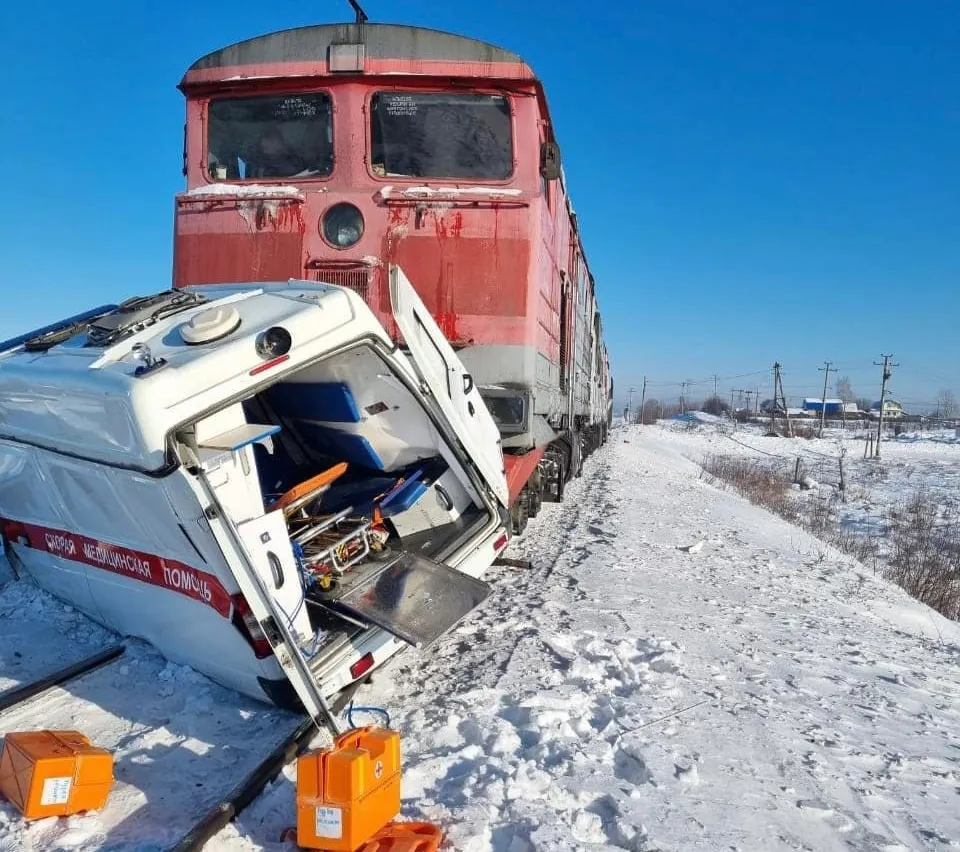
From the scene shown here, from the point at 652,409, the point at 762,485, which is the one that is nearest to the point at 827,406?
the point at 652,409

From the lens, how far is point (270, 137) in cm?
584

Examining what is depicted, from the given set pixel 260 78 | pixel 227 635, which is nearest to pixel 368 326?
pixel 227 635

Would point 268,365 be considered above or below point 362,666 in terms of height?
above

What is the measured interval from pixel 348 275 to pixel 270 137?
138cm

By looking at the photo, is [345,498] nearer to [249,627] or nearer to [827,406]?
[249,627]

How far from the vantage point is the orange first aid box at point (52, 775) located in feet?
7.97

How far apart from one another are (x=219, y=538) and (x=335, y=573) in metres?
1.20

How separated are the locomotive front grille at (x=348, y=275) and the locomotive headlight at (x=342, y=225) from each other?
19cm

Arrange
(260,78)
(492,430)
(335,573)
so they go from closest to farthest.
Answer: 1. (335,573)
2. (492,430)
3. (260,78)

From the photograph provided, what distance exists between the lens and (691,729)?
10.5ft

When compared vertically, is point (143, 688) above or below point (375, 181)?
below

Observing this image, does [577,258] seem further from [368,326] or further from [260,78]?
[368,326]

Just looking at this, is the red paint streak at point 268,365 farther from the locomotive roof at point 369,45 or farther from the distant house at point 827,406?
the distant house at point 827,406

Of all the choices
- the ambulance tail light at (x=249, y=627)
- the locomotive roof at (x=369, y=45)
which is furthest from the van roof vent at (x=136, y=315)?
the locomotive roof at (x=369, y=45)
